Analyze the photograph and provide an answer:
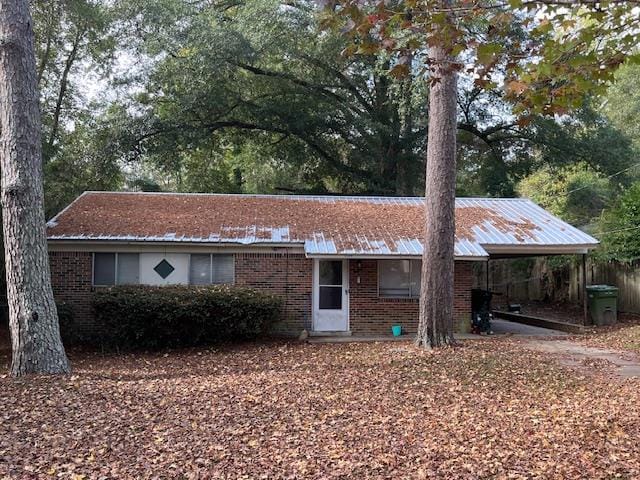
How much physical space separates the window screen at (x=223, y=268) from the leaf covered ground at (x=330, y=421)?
4.21 metres

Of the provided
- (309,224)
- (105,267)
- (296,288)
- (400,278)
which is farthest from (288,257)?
(105,267)

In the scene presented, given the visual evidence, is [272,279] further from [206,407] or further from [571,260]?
[571,260]

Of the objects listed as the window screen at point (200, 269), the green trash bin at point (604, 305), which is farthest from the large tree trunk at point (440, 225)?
the green trash bin at point (604, 305)

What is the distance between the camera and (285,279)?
45.5 ft

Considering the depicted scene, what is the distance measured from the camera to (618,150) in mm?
21625

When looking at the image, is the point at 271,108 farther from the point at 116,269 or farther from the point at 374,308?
the point at 374,308

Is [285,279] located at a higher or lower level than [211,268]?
lower

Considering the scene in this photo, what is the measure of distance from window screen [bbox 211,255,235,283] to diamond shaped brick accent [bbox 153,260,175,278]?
3.35ft

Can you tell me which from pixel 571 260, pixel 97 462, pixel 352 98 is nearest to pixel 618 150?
pixel 571 260

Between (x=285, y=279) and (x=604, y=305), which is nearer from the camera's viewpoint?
(x=285, y=279)

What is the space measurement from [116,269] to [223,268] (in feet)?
8.31

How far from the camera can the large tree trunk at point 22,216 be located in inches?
339

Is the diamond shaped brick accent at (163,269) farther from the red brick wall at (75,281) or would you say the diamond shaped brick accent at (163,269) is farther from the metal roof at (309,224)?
the red brick wall at (75,281)

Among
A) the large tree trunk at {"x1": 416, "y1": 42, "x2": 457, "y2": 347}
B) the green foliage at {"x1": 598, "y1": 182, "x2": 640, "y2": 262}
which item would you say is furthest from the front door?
the green foliage at {"x1": 598, "y1": 182, "x2": 640, "y2": 262}
